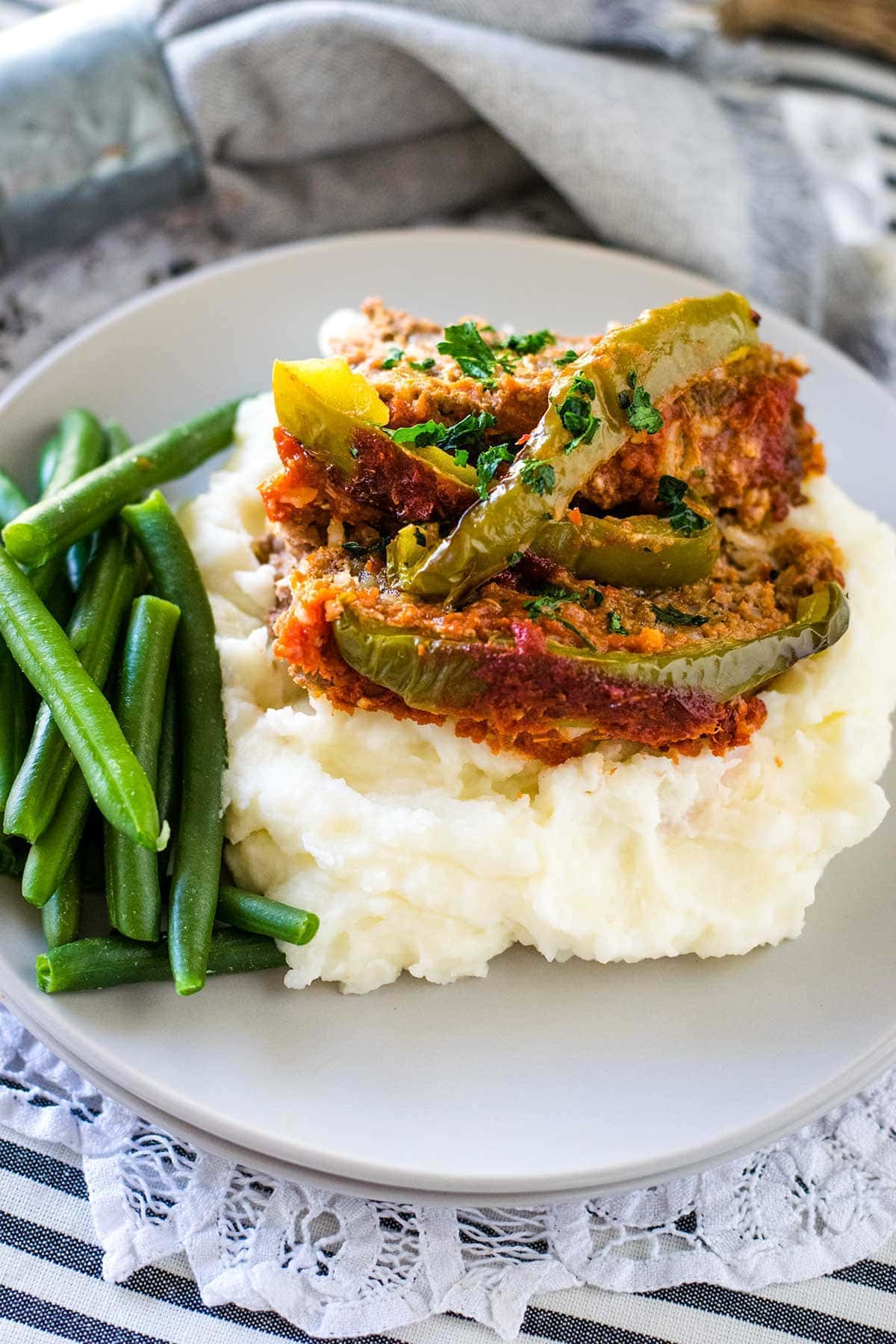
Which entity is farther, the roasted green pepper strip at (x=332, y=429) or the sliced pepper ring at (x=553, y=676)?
the roasted green pepper strip at (x=332, y=429)

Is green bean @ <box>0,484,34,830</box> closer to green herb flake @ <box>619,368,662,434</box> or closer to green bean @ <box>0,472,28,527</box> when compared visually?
green bean @ <box>0,472,28,527</box>

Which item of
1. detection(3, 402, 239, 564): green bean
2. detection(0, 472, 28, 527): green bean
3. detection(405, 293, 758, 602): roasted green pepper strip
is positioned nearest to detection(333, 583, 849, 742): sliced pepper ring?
detection(405, 293, 758, 602): roasted green pepper strip

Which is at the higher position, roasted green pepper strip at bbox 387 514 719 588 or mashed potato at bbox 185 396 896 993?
roasted green pepper strip at bbox 387 514 719 588

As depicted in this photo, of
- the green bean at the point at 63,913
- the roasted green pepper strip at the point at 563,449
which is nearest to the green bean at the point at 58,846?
the green bean at the point at 63,913

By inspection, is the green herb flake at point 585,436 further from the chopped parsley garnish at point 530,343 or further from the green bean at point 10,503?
the green bean at point 10,503

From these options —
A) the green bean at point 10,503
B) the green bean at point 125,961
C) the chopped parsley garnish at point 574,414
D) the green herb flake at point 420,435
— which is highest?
the chopped parsley garnish at point 574,414
